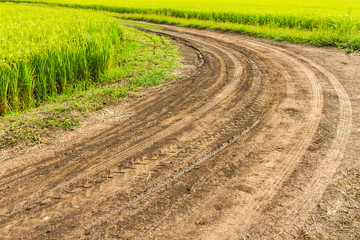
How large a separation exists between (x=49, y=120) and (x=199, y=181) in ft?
10.6

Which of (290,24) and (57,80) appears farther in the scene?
(290,24)


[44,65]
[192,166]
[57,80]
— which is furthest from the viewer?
[57,80]

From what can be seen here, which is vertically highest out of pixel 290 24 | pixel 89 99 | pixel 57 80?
pixel 290 24

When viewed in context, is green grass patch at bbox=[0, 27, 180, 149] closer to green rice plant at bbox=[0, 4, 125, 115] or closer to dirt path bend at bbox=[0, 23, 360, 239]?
green rice plant at bbox=[0, 4, 125, 115]

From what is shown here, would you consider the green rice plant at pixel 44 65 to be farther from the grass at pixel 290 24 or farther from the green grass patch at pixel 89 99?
the grass at pixel 290 24

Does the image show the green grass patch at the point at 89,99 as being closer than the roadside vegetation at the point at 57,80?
Yes

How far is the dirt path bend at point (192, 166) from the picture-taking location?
2.73 m

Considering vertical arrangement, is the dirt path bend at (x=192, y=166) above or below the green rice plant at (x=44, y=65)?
below

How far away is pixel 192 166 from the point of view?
11.8 feet

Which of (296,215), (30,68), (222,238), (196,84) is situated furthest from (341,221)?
(30,68)

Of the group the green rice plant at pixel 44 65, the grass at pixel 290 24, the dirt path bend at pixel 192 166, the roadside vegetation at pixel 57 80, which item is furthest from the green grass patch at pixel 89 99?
the grass at pixel 290 24

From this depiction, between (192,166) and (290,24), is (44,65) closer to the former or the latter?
(192,166)

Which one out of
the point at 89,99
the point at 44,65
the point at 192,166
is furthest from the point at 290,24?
the point at 192,166

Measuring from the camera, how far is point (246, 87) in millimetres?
6426
